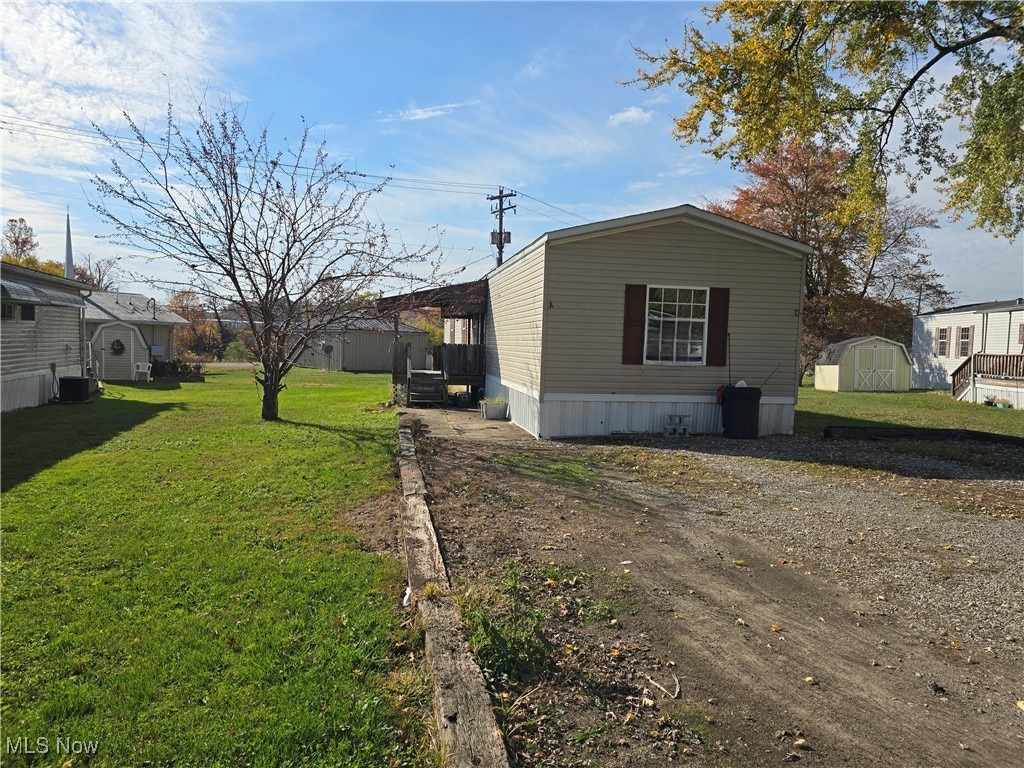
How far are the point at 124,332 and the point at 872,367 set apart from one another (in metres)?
28.0

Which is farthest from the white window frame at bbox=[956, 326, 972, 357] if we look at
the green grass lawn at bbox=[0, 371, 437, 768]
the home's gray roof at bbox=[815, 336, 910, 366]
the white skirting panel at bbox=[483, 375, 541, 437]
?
the green grass lawn at bbox=[0, 371, 437, 768]

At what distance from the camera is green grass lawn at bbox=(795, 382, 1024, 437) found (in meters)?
13.9

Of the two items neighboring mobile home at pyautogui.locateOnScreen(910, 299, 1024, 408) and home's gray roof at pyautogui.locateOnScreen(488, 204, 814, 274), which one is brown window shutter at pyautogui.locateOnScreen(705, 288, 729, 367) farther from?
neighboring mobile home at pyautogui.locateOnScreen(910, 299, 1024, 408)

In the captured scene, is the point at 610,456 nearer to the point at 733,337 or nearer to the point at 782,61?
the point at 733,337

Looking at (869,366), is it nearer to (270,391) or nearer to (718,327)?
(718,327)

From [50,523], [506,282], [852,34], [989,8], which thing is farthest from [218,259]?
[989,8]

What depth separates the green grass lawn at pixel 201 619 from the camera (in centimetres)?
251

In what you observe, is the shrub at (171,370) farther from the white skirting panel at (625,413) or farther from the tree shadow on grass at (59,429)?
the white skirting panel at (625,413)

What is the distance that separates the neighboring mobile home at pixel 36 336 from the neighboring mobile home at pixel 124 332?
356 cm

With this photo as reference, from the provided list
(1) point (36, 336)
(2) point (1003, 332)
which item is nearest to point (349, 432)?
(1) point (36, 336)

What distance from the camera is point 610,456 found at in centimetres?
934

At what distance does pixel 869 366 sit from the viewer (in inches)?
1009

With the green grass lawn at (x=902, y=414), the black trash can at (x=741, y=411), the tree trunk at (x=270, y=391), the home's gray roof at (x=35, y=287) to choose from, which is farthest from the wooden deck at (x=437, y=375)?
the green grass lawn at (x=902, y=414)

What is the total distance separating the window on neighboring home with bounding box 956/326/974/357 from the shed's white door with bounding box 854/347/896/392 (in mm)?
3289
